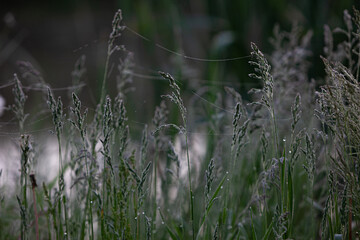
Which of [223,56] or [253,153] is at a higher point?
[223,56]

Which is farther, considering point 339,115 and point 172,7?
point 172,7

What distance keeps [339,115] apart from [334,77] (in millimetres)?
71

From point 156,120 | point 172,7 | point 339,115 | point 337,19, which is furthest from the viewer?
point 172,7

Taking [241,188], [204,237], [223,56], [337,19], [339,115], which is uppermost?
[337,19]

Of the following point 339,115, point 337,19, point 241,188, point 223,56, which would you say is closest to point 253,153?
point 241,188

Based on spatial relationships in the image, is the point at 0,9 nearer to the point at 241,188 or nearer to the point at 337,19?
the point at 337,19

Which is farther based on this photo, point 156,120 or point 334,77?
point 156,120

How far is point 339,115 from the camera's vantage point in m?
0.89

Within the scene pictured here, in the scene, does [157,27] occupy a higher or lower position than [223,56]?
higher

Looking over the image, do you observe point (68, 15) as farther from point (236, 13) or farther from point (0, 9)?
point (236, 13)

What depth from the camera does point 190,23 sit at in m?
3.01

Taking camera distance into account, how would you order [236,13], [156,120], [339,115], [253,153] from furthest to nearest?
[236,13] < [253,153] < [156,120] < [339,115]

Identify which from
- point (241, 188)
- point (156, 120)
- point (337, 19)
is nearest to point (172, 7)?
point (337, 19)

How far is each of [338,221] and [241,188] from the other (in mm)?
484
